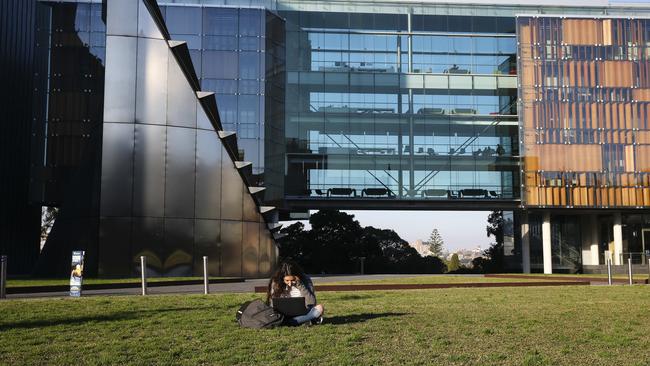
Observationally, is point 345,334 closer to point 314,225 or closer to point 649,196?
point 649,196

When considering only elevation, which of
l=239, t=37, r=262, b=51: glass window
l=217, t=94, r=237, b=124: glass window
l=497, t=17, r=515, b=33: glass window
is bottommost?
l=217, t=94, r=237, b=124: glass window

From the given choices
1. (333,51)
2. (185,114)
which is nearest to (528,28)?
(333,51)

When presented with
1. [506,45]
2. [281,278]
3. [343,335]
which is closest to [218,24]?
[506,45]

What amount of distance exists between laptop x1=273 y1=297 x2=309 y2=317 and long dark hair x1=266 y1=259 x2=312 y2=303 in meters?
0.32

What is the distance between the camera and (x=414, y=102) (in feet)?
194

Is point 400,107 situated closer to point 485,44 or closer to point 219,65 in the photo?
point 485,44

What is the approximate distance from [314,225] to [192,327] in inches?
2287

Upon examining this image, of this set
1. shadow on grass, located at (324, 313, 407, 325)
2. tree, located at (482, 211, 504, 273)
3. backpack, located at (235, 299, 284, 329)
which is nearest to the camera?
backpack, located at (235, 299, 284, 329)

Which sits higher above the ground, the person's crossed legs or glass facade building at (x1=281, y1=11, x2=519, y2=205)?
glass facade building at (x1=281, y1=11, x2=519, y2=205)

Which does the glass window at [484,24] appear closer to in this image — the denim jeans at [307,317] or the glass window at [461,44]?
the glass window at [461,44]

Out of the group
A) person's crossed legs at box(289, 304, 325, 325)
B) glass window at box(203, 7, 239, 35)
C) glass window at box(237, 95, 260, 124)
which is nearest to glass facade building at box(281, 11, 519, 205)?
glass window at box(237, 95, 260, 124)

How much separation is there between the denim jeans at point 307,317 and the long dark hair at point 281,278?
419 mm

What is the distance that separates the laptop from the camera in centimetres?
1080

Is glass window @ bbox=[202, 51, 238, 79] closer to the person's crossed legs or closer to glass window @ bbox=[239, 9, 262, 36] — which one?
glass window @ bbox=[239, 9, 262, 36]
